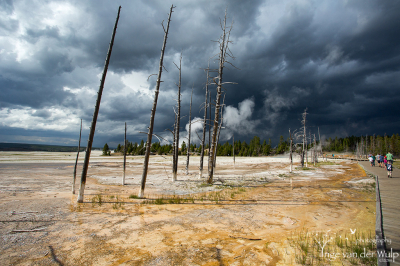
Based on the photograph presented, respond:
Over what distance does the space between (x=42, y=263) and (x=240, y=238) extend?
5.11 metres

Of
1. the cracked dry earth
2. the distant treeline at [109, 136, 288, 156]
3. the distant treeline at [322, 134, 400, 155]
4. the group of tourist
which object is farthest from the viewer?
the distant treeline at [109, 136, 288, 156]

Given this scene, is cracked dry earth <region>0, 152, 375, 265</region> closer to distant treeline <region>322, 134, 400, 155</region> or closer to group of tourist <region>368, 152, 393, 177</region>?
group of tourist <region>368, 152, 393, 177</region>

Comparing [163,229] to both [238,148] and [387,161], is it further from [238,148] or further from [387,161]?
[238,148]

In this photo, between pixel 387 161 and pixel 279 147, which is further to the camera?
pixel 279 147

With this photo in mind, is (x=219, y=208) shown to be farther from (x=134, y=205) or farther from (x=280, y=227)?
(x=134, y=205)

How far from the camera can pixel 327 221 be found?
748 centimetres

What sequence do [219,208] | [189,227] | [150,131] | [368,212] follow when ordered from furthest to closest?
[150,131]
[219,208]
[368,212]
[189,227]

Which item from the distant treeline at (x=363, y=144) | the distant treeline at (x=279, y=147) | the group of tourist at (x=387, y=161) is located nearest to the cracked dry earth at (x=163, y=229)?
the group of tourist at (x=387, y=161)

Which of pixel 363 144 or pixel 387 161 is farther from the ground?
pixel 363 144

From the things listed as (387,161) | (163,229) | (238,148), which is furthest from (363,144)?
(163,229)

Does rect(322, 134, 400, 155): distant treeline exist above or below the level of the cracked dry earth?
above

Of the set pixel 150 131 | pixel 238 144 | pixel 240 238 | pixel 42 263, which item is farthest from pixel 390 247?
pixel 238 144

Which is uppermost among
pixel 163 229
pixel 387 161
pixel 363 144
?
pixel 363 144

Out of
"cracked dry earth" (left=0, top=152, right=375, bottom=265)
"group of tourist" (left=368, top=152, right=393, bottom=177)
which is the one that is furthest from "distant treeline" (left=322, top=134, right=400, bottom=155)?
"cracked dry earth" (left=0, top=152, right=375, bottom=265)
